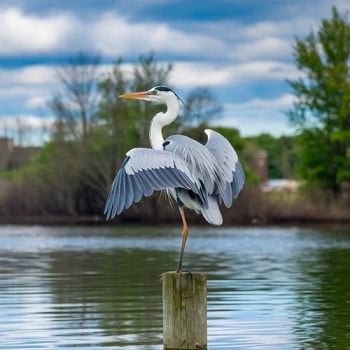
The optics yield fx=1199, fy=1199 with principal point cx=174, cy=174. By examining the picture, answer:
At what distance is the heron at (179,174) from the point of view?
11031 millimetres

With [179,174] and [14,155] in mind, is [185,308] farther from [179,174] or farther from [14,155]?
[14,155]

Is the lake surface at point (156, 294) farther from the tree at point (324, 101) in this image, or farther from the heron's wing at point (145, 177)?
the tree at point (324, 101)

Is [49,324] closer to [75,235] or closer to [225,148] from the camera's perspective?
[225,148]

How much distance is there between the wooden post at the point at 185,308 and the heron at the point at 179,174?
22 cm

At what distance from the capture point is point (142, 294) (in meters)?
18.1

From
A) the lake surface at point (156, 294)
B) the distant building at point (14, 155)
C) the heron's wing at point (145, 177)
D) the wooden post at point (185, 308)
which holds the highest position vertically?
the distant building at point (14, 155)

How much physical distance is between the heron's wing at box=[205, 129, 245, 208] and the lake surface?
1565mm

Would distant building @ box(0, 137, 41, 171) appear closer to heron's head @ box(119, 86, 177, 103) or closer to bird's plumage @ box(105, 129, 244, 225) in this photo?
heron's head @ box(119, 86, 177, 103)

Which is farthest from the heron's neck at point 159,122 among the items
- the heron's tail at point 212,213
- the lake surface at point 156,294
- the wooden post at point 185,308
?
the lake surface at point 156,294

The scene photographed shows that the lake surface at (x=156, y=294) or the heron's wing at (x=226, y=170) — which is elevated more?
the heron's wing at (x=226, y=170)

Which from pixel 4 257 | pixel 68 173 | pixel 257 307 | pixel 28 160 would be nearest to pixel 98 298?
pixel 257 307

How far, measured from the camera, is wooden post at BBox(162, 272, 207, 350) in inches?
429

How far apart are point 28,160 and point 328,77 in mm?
30791

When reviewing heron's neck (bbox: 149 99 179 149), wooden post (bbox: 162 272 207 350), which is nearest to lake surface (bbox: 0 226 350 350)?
wooden post (bbox: 162 272 207 350)
